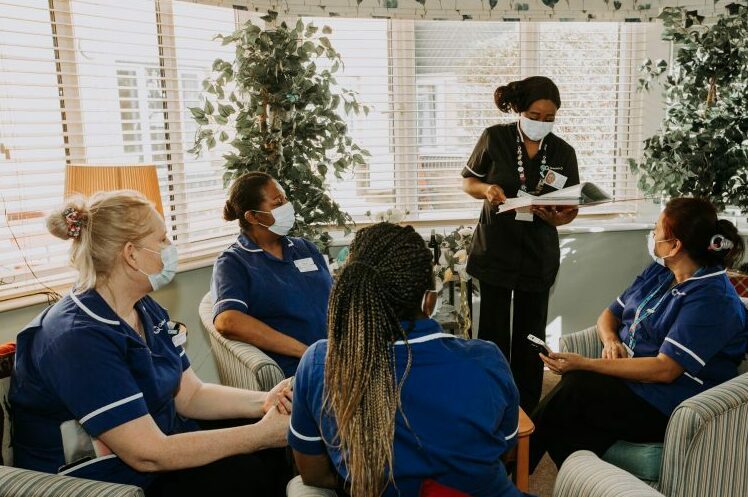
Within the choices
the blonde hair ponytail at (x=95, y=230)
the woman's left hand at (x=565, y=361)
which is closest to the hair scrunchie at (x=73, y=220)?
the blonde hair ponytail at (x=95, y=230)

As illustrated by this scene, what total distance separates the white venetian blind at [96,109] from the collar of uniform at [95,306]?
1247 millimetres

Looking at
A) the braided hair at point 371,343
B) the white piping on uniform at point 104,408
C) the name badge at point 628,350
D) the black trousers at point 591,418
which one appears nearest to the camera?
the braided hair at point 371,343

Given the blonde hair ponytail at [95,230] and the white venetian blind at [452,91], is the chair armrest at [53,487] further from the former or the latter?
the white venetian blind at [452,91]

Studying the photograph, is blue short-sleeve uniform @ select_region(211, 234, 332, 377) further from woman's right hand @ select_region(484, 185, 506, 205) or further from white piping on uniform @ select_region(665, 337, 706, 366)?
white piping on uniform @ select_region(665, 337, 706, 366)

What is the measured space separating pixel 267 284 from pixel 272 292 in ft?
0.11

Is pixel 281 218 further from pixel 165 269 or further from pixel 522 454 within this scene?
pixel 522 454

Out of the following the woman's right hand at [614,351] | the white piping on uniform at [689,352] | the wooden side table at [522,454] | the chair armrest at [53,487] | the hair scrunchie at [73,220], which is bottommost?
the wooden side table at [522,454]

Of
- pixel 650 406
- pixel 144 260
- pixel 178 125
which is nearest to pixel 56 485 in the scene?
pixel 144 260

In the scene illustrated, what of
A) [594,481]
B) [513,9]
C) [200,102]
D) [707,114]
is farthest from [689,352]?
[200,102]

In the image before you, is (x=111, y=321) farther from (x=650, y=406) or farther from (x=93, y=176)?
(x=650, y=406)

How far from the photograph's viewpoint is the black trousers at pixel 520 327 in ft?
9.91

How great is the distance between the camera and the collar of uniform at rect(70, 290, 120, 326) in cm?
157

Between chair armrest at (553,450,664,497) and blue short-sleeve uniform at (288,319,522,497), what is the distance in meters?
0.26

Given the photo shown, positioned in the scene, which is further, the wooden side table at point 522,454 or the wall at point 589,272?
the wall at point 589,272
